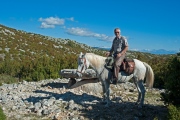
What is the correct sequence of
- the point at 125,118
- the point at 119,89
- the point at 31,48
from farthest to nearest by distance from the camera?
the point at 31,48 → the point at 119,89 → the point at 125,118

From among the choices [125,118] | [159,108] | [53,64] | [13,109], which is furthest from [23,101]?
[53,64]

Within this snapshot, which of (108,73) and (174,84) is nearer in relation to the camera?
(174,84)

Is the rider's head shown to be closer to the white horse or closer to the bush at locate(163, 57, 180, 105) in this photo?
the white horse

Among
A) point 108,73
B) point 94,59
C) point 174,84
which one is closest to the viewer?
point 174,84

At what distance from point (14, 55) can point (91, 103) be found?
27.3 meters

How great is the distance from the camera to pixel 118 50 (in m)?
10.3

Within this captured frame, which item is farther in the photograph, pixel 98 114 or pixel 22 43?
pixel 22 43

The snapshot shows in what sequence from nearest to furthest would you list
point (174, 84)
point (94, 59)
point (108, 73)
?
point (174, 84)
point (94, 59)
point (108, 73)

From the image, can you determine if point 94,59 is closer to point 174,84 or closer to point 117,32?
point 117,32

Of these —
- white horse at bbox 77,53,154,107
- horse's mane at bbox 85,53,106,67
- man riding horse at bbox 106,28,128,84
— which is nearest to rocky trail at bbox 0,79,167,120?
white horse at bbox 77,53,154,107

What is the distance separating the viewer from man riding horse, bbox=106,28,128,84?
32.8ft

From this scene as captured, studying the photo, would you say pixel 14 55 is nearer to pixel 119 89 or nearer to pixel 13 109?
pixel 119 89

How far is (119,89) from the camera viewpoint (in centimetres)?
1548

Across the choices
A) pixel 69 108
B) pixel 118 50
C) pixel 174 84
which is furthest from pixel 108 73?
pixel 174 84
